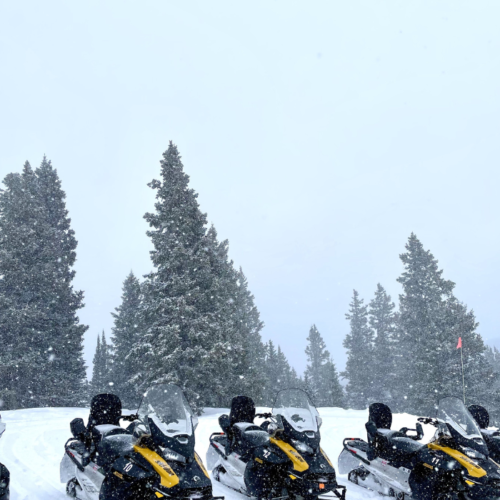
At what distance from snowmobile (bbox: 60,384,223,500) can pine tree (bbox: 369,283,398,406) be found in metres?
35.4

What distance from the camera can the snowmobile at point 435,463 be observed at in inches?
220

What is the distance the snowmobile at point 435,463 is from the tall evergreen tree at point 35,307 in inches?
723

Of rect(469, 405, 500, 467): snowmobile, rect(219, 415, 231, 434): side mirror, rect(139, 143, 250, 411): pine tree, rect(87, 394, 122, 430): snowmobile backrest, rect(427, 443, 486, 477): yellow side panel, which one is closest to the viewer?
rect(427, 443, 486, 477): yellow side panel

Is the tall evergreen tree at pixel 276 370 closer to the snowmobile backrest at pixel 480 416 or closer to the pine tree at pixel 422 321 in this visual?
the pine tree at pixel 422 321

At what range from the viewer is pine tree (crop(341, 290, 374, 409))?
4112 cm

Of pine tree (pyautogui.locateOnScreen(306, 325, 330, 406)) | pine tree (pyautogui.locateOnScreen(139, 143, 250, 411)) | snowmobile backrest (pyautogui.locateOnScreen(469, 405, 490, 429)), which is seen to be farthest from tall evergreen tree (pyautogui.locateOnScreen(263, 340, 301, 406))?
snowmobile backrest (pyautogui.locateOnScreen(469, 405, 490, 429))

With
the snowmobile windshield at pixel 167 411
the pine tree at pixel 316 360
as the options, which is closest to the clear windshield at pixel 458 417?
the snowmobile windshield at pixel 167 411

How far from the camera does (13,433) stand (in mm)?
11312

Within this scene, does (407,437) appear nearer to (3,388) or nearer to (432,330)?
(3,388)

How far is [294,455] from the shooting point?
6.23 m

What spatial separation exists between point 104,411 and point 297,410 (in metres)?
3.13

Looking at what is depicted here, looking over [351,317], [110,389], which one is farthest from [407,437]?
[351,317]

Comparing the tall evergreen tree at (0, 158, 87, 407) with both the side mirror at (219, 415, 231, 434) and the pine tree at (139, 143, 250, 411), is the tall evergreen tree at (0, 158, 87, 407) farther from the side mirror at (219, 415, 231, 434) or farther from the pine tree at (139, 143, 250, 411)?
the side mirror at (219, 415, 231, 434)

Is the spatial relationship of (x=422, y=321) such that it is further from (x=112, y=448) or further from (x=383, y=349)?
(x=112, y=448)
